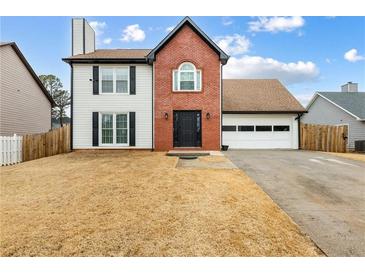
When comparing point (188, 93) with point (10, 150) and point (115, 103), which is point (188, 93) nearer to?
point (115, 103)

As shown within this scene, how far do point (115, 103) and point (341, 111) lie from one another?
61.3ft

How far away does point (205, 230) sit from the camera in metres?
4.70

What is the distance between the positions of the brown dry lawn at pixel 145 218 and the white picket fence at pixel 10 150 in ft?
15.6

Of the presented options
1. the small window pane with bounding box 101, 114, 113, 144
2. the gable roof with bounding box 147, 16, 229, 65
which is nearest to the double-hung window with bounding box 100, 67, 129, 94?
the small window pane with bounding box 101, 114, 113, 144

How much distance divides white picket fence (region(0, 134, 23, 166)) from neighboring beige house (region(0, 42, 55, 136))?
158 inches

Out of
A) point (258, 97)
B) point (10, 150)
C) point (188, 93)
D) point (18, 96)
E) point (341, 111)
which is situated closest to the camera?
point (10, 150)

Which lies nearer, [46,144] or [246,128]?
[46,144]

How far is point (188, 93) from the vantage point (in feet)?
53.5

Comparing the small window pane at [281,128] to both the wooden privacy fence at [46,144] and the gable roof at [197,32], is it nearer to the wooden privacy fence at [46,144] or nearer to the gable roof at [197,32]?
the gable roof at [197,32]

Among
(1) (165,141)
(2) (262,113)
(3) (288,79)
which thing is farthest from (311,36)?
(3) (288,79)

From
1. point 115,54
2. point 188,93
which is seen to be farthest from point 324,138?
point 115,54

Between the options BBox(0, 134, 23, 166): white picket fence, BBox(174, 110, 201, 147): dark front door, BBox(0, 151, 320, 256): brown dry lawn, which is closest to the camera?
BBox(0, 151, 320, 256): brown dry lawn

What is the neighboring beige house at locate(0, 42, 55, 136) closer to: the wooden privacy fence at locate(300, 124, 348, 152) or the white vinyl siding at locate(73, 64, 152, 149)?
the white vinyl siding at locate(73, 64, 152, 149)

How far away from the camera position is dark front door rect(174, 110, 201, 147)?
648 inches
